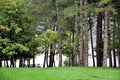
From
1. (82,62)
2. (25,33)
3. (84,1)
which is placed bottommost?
(82,62)

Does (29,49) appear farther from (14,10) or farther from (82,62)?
(82,62)

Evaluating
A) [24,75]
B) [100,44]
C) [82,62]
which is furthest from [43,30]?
[24,75]

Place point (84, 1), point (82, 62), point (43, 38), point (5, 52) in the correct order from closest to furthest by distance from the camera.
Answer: point (84, 1) < point (82, 62) < point (5, 52) < point (43, 38)

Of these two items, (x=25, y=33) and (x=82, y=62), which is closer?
(x=82, y=62)

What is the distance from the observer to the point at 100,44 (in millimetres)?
33688

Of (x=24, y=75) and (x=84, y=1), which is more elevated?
(x=84, y=1)

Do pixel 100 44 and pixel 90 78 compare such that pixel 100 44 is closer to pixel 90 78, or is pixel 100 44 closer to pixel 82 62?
pixel 82 62

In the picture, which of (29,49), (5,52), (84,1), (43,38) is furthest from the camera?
(43,38)

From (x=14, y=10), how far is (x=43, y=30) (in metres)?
14.4

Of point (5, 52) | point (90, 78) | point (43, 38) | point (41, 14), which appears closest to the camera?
point (90, 78)

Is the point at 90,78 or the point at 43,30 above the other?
the point at 43,30

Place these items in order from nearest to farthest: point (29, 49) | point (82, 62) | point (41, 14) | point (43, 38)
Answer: point (82, 62) < point (41, 14) < point (29, 49) < point (43, 38)

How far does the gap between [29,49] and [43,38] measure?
8.16m

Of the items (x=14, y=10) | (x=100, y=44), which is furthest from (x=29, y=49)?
(x=100, y=44)
